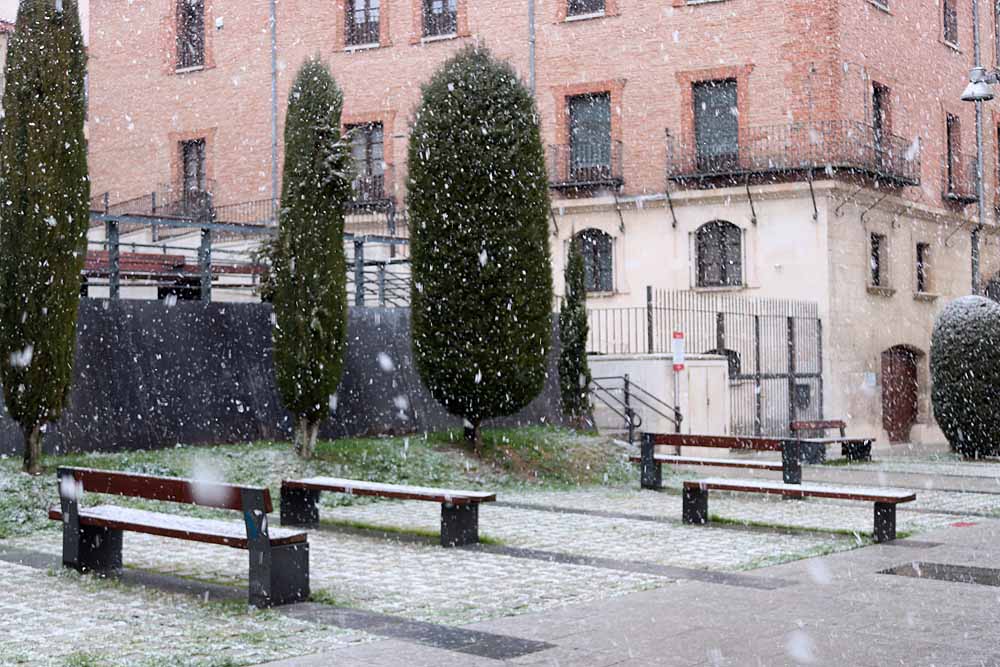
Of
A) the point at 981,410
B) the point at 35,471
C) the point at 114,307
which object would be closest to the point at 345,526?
the point at 35,471

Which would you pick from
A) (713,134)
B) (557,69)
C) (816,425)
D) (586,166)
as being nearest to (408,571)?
(816,425)

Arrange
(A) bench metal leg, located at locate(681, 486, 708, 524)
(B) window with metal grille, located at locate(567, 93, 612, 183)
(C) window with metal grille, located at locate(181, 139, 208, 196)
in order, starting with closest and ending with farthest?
(A) bench metal leg, located at locate(681, 486, 708, 524)
(B) window with metal grille, located at locate(567, 93, 612, 183)
(C) window with metal grille, located at locate(181, 139, 208, 196)

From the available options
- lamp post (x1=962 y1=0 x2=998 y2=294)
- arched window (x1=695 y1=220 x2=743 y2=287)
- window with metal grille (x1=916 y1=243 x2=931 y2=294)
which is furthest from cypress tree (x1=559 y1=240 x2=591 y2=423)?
lamp post (x1=962 y1=0 x2=998 y2=294)

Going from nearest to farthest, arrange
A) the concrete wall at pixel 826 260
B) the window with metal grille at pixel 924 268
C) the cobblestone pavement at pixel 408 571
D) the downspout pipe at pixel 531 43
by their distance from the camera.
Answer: the cobblestone pavement at pixel 408 571
the concrete wall at pixel 826 260
the downspout pipe at pixel 531 43
the window with metal grille at pixel 924 268

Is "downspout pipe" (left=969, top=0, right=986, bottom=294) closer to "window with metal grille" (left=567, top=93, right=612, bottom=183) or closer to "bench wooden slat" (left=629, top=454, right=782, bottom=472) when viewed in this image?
"window with metal grille" (left=567, top=93, right=612, bottom=183)

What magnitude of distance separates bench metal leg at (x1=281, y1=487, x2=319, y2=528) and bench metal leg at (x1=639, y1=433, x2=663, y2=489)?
4665 millimetres

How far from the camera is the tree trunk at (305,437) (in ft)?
48.8

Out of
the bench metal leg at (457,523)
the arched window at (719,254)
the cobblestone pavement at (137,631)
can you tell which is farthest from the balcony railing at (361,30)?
the cobblestone pavement at (137,631)

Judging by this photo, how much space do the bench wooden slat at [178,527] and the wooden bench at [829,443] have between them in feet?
25.7

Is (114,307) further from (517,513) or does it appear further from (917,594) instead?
(917,594)

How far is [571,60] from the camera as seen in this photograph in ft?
95.2

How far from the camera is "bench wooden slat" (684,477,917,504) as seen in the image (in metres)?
10.6

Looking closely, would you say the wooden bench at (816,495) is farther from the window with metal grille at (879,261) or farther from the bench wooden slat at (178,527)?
the window with metal grille at (879,261)

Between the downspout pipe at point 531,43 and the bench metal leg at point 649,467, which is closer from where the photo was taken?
the bench metal leg at point 649,467
